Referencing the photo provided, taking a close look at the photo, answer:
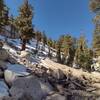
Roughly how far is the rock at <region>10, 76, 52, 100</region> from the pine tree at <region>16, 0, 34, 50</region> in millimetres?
30828

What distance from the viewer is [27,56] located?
4406 cm

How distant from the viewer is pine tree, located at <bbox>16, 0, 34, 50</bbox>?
2216 inches

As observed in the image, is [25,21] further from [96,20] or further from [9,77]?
[9,77]

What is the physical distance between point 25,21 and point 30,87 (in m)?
33.5

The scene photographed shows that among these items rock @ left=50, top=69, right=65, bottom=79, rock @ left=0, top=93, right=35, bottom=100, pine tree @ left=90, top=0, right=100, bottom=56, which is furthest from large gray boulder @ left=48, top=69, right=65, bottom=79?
rock @ left=0, top=93, right=35, bottom=100

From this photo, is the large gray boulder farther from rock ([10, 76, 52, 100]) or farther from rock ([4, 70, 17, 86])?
rock ([4, 70, 17, 86])

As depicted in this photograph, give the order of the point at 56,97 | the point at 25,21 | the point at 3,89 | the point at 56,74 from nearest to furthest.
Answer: the point at 3,89 → the point at 56,97 → the point at 56,74 → the point at 25,21

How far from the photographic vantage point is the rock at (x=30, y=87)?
2388 cm

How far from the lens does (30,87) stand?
25.0 m

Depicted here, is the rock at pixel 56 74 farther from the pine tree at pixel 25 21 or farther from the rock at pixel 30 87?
the pine tree at pixel 25 21

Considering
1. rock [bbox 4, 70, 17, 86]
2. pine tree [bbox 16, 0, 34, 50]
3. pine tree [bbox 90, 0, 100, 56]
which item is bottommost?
rock [bbox 4, 70, 17, 86]

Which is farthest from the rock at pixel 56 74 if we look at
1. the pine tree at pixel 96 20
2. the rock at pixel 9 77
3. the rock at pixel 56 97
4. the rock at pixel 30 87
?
the rock at pixel 56 97

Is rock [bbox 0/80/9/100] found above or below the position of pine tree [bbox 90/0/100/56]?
below

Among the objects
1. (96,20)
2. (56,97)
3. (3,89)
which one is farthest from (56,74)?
(3,89)
